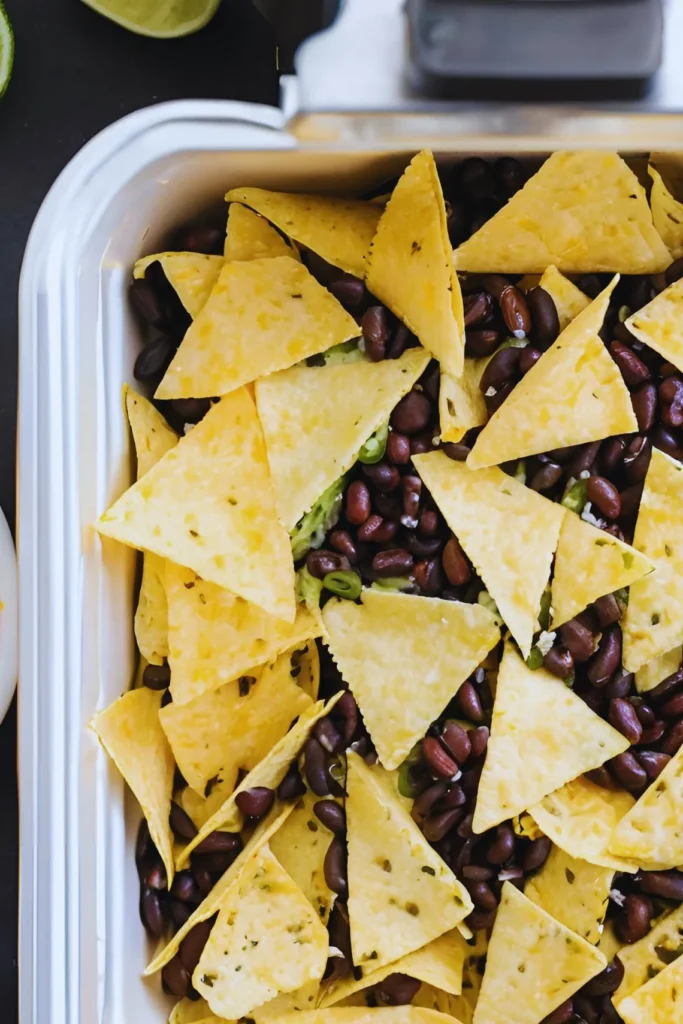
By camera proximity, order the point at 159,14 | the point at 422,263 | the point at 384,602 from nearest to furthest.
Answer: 1. the point at 422,263
2. the point at 384,602
3. the point at 159,14

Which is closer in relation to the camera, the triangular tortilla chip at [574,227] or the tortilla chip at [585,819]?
the triangular tortilla chip at [574,227]

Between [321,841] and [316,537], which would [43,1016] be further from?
[316,537]

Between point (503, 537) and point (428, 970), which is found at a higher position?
point (503, 537)

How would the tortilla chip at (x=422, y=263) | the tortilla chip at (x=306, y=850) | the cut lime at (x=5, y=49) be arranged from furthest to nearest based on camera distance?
the cut lime at (x=5, y=49) → the tortilla chip at (x=306, y=850) → the tortilla chip at (x=422, y=263)

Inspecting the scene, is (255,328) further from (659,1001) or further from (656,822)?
(659,1001)

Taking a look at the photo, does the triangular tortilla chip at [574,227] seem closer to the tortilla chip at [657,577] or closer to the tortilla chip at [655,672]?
the tortilla chip at [657,577]

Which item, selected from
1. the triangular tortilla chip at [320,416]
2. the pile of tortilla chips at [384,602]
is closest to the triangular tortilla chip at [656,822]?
the pile of tortilla chips at [384,602]

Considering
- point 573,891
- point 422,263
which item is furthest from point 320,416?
point 573,891

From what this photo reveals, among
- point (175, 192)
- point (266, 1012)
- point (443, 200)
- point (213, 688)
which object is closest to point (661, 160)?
point (443, 200)
